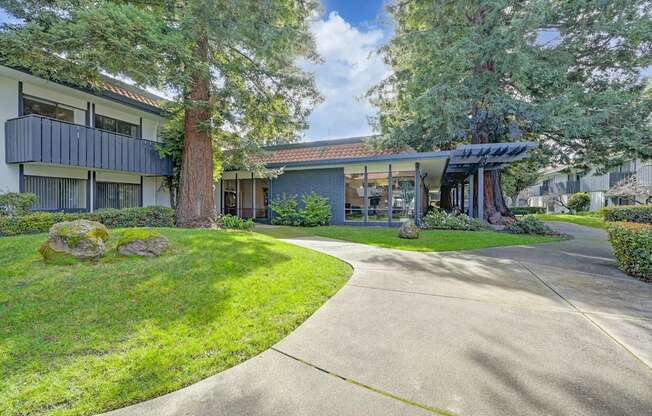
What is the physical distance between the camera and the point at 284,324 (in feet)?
11.1

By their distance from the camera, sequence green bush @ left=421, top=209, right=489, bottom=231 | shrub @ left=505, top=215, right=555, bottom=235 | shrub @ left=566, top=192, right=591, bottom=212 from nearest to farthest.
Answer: shrub @ left=505, top=215, right=555, bottom=235 < green bush @ left=421, top=209, right=489, bottom=231 < shrub @ left=566, top=192, right=591, bottom=212

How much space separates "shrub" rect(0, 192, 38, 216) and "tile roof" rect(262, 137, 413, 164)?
28.3 ft

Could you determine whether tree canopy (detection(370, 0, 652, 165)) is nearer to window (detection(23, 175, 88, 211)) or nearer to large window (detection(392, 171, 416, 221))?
large window (detection(392, 171, 416, 221))

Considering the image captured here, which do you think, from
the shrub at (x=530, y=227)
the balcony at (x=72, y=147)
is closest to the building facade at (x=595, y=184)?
the shrub at (x=530, y=227)

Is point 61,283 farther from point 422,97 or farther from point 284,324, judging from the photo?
point 422,97

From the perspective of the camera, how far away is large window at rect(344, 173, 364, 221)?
48.9ft

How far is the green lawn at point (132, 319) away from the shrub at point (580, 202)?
113 feet

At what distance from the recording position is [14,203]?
26.3 feet

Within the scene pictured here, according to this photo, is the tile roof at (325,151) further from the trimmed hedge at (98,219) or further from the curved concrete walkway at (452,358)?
the curved concrete walkway at (452,358)

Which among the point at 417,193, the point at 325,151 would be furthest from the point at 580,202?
the point at 325,151

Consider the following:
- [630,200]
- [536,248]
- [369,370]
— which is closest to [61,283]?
[369,370]

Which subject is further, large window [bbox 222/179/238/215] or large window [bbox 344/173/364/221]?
large window [bbox 222/179/238/215]

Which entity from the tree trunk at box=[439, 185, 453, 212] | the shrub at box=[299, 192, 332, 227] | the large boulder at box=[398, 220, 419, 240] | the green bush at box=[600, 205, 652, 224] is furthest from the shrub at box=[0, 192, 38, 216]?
the tree trunk at box=[439, 185, 453, 212]

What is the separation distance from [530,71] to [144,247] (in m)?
15.1
